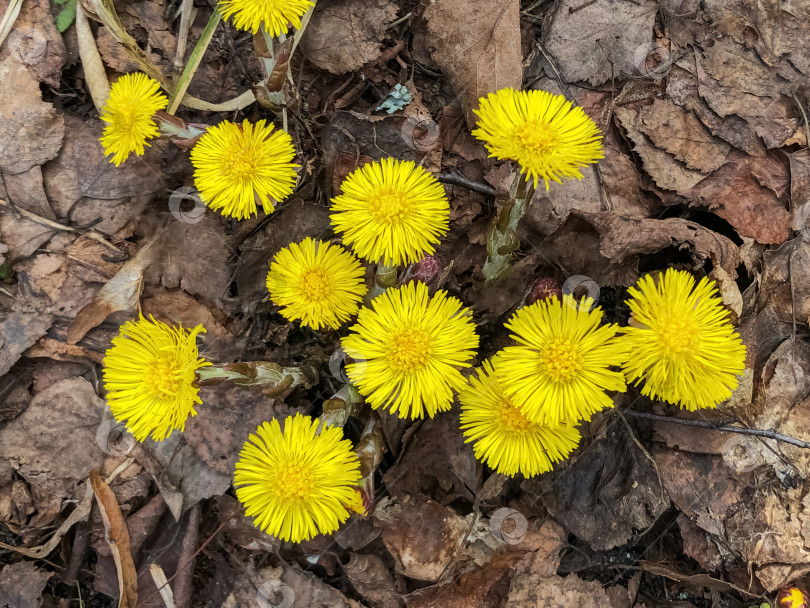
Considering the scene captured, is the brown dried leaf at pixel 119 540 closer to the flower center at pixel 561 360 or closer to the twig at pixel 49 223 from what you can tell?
the twig at pixel 49 223

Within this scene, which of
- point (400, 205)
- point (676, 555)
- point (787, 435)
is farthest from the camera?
point (676, 555)

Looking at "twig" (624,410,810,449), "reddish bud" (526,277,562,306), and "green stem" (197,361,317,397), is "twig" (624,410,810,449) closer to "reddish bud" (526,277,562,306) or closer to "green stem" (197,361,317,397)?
"reddish bud" (526,277,562,306)

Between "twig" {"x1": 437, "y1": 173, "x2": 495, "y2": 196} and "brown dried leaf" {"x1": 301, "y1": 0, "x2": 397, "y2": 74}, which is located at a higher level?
"brown dried leaf" {"x1": 301, "y1": 0, "x2": 397, "y2": 74}

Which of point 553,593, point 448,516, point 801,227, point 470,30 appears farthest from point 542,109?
point 553,593

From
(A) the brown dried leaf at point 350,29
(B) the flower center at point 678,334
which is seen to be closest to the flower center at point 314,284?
(A) the brown dried leaf at point 350,29

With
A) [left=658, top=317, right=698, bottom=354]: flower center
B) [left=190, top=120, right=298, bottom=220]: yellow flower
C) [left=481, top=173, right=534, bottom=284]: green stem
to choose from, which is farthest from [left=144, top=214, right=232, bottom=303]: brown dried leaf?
[left=658, top=317, right=698, bottom=354]: flower center

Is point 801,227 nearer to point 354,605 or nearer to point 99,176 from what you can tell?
point 354,605

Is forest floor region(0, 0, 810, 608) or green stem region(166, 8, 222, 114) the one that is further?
green stem region(166, 8, 222, 114)
